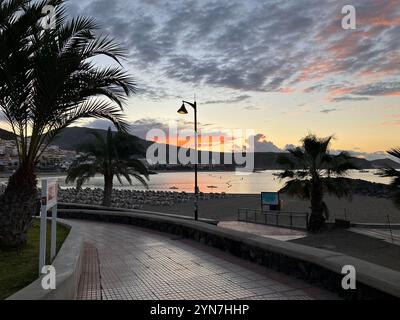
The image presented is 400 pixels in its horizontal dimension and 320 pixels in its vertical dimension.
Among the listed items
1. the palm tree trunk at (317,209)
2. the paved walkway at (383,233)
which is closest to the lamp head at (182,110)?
the palm tree trunk at (317,209)

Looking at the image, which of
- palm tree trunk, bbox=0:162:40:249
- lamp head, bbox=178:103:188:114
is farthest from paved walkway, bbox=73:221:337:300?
lamp head, bbox=178:103:188:114

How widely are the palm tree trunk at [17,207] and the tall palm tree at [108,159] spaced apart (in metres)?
17.8

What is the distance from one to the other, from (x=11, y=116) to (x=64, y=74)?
171 cm

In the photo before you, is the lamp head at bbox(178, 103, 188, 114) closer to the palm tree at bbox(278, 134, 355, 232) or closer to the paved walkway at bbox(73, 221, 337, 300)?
the palm tree at bbox(278, 134, 355, 232)

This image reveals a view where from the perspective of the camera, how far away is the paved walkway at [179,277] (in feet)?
17.8

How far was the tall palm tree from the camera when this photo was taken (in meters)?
25.8

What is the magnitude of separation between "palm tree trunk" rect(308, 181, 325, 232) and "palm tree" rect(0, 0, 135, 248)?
43.8 feet

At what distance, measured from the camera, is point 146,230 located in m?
13.8

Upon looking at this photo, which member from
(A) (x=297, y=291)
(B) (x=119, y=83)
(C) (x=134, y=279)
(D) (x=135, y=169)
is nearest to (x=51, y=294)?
(C) (x=134, y=279)

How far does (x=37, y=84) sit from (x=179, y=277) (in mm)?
4998

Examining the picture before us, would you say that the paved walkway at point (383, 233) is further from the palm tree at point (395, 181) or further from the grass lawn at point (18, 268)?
the grass lawn at point (18, 268)

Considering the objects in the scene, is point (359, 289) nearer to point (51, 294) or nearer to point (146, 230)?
point (51, 294)

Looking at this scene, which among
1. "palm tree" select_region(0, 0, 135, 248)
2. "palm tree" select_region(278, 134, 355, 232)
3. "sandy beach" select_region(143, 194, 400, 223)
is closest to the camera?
"palm tree" select_region(0, 0, 135, 248)

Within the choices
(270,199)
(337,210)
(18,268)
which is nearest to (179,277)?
(18,268)
